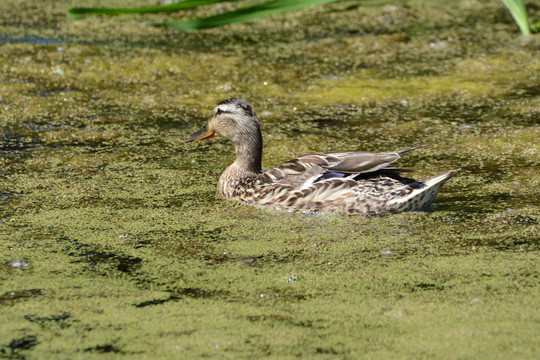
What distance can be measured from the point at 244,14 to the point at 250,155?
138cm

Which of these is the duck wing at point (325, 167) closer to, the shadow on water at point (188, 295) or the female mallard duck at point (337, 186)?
the female mallard duck at point (337, 186)

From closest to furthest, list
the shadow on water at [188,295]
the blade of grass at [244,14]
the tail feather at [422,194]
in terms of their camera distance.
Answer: the shadow on water at [188,295] < the tail feather at [422,194] < the blade of grass at [244,14]

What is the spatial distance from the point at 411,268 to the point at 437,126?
2.72m

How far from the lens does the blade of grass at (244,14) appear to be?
18.7 ft

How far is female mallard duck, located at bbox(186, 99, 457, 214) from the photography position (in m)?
4.55

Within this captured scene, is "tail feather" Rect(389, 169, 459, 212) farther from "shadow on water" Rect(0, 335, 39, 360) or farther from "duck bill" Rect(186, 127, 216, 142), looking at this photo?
"shadow on water" Rect(0, 335, 39, 360)

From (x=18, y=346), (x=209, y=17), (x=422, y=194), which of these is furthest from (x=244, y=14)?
(x=18, y=346)

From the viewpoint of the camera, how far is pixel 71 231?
14.2 feet

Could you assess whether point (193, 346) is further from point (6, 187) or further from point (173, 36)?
point (173, 36)

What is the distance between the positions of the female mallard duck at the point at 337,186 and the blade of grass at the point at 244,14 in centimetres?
132

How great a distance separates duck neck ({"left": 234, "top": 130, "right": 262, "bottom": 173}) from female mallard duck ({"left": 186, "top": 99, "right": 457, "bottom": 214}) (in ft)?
0.30

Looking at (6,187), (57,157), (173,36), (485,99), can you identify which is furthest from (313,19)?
(6,187)

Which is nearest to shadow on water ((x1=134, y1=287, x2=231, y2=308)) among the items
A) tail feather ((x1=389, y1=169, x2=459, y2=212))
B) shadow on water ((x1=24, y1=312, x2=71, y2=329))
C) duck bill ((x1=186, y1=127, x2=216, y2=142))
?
shadow on water ((x1=24, y1=312, x2=71, y2=329))

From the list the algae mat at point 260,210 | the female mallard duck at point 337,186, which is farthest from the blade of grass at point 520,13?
the female mallard duck at point 337,186
